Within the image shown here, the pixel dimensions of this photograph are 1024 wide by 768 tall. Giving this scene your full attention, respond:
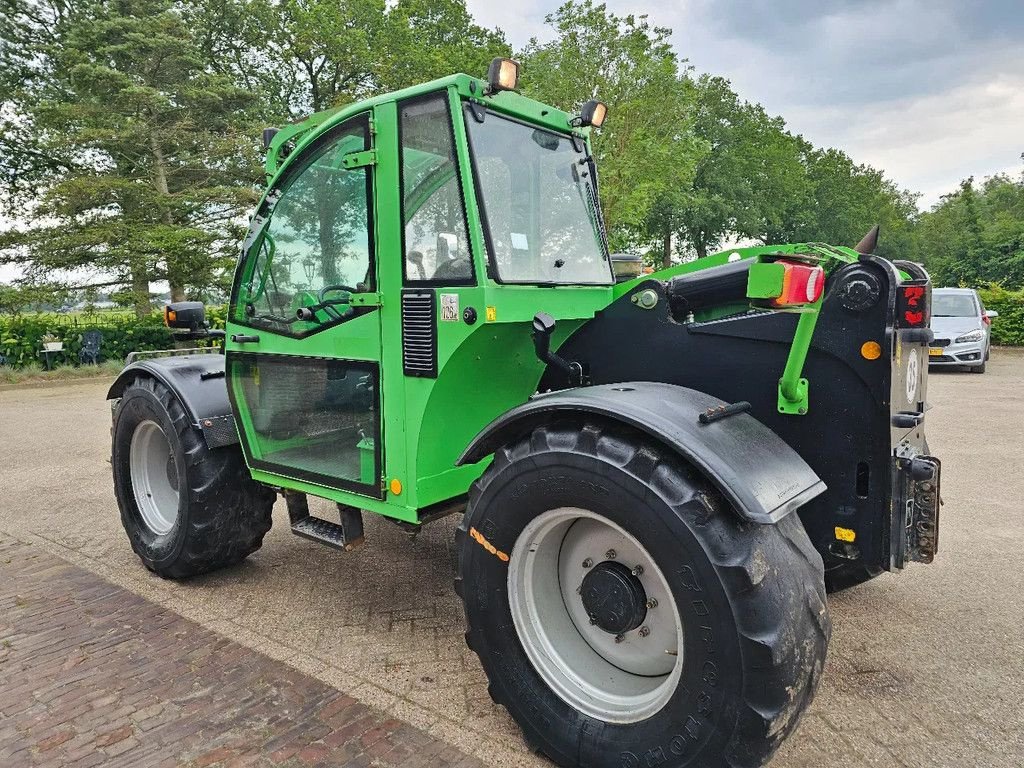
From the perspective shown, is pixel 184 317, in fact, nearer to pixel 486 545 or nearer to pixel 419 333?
pixel 419 333

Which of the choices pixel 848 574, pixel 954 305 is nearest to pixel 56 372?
pixel 848 574

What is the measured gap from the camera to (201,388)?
397 cm

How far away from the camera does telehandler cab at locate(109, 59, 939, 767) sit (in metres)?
2.07

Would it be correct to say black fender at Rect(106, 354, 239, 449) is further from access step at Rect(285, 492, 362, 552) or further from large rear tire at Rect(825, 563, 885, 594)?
large rear tire at Rect(825, 563, 885, 594)

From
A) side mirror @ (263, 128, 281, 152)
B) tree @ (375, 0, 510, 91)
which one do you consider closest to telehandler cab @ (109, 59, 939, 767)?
side mirror @ (263, 128, 281, 152)

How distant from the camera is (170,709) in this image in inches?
Answer: 111

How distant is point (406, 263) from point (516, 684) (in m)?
1.70

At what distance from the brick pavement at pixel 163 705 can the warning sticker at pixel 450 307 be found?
160cm

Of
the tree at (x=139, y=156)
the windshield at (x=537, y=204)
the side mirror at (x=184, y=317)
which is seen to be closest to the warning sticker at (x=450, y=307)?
the windshield at (x=537, y=204)

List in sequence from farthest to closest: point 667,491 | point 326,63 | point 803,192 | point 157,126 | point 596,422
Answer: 1. point 803,192
2. point 326,63
3. point 157,126
4. point 596,422
5. point 667,491

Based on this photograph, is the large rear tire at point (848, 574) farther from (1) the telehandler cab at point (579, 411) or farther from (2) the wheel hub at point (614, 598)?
(2) the wheel hub at point (614, 598)

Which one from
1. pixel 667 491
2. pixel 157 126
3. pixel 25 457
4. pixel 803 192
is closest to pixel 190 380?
pixel 667 491

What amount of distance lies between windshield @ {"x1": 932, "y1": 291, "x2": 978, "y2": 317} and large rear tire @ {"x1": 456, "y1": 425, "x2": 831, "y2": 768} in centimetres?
1521

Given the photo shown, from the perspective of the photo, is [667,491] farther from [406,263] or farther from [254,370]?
[254,370]
